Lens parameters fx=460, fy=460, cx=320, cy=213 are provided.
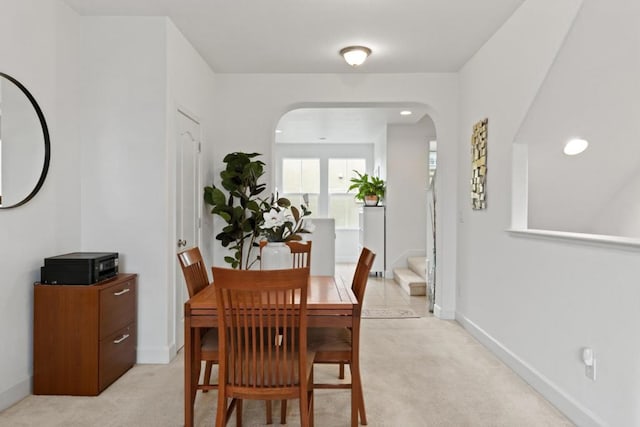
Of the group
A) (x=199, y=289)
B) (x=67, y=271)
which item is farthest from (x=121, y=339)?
(x=199, y=289)

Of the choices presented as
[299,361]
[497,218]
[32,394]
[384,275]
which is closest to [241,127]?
[497,218]

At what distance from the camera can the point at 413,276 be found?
6.85 metres

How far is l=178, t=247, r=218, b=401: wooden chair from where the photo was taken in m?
2.34

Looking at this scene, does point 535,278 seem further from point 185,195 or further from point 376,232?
point 376,232

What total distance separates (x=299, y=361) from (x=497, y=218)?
7.84 feet

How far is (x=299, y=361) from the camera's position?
1995mm

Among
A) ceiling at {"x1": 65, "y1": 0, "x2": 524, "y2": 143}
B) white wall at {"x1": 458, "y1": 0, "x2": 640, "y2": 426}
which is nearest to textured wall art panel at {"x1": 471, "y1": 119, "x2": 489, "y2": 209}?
white wall at {"x1": 458, "y1": 0, "x2": 640, "y2": 426}

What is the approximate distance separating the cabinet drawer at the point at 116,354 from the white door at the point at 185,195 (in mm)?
449

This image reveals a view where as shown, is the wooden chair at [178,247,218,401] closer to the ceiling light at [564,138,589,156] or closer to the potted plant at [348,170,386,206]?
the ceiling light at [564,138,589,156]

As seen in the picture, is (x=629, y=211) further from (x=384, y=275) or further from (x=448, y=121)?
(x=384, y=275)

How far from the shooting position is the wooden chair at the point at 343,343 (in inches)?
91.7

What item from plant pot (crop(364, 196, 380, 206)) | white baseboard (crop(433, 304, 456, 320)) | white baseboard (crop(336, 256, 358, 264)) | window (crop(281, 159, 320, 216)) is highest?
window (crop(281, 159, 320, 216))

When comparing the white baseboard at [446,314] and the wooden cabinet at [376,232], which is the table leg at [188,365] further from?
the wooden cabinet at [376,232]

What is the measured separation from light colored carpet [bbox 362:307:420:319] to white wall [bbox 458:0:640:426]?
0.64 metres
